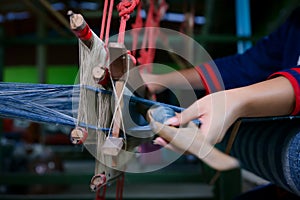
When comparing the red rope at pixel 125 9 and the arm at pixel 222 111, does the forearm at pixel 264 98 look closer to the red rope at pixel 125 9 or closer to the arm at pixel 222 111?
the arm at pixel 222 111

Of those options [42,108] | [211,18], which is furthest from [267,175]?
[211,18]

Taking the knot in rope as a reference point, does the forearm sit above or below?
below

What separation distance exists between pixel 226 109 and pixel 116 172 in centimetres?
18

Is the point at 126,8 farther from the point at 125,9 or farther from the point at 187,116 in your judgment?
the point at 187,116

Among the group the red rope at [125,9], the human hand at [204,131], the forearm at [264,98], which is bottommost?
the human hand at [204,131]

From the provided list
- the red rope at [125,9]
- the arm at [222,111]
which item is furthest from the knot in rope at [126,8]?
the arm at [222,111]

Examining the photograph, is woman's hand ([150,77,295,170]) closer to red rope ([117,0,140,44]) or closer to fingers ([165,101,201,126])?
fingers ([165,101,201,126])

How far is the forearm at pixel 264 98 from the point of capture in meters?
0.37

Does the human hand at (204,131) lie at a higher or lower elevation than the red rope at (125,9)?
lower

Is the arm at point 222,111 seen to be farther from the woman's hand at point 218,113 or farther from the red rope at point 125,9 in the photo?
the red rope at point 125,9

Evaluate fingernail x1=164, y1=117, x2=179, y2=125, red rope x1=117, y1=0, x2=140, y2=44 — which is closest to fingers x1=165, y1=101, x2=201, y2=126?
fingernail x1=164, y1=117, x2=179, y2=125

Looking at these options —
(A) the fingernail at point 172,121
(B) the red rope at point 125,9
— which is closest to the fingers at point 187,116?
(A) the fingernail at point 172,121

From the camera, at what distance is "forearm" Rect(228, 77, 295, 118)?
374 mm

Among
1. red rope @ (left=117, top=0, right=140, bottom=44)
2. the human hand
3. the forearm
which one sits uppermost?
red rope @ (left=117, top=0, right=140, bottom=44)
